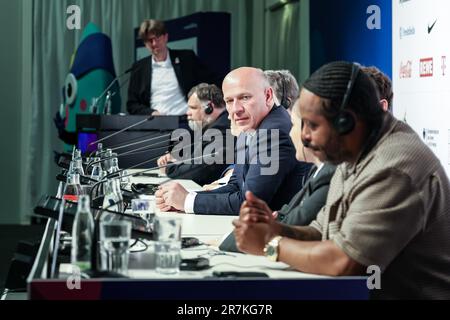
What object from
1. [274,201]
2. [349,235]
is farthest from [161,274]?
[274,201]

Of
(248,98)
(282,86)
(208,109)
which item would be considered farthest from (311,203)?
(208,109)

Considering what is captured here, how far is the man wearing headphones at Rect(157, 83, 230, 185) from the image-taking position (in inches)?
198

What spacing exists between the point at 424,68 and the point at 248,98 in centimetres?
152

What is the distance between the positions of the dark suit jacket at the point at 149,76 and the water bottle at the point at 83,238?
517 cm

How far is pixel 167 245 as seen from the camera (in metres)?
2.02

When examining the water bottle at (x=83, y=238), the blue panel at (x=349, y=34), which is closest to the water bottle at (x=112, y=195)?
the water bottle at (x=83, y=238)

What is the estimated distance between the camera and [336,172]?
88.4 inches

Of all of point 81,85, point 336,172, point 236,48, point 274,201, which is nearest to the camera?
point 336,172

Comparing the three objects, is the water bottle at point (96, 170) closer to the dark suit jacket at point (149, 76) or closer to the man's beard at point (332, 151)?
the man's beard at point (332, 151)

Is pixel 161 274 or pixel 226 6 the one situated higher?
pixel 226 6

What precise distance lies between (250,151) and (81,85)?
5035 mm

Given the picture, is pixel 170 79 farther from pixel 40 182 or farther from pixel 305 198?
pixel 305 198
